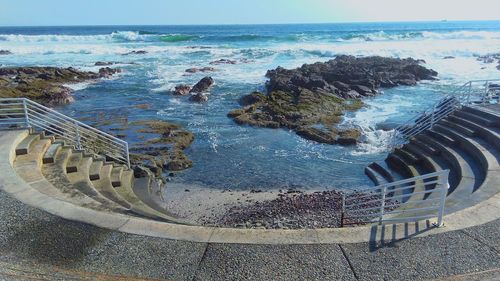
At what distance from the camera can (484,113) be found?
1280 cm

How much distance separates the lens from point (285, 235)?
19.7ft

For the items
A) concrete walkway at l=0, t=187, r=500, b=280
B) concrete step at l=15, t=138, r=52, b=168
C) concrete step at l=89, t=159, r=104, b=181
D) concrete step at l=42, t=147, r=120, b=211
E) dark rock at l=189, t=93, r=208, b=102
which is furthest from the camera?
dark rock at l=189, t=93, r=208, b=102

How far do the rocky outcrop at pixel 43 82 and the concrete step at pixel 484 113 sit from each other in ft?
74.8

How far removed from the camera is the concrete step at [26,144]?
9.74 meters

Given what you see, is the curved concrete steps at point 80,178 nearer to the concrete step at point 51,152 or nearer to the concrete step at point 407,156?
the concrete step at point 51,152

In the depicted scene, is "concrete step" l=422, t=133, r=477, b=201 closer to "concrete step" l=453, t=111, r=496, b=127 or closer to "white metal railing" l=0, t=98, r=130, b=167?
"concrete step" l=453, t=111, r=496, b=127

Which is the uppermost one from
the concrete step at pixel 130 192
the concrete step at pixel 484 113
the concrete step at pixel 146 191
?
the concrete step at pixel 484 113

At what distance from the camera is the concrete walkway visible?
16.5 ft

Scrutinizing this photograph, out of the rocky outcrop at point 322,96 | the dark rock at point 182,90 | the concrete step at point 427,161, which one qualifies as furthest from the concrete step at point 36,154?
the dark rock at point 182,90

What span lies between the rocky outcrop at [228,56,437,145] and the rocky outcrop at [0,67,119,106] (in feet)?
41.1

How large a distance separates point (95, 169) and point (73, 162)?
0.63 meters

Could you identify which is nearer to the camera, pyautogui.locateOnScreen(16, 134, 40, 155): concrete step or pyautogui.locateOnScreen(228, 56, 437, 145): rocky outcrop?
pyautogui.locateOnScreen(16, 134, 40, 155): concrete step

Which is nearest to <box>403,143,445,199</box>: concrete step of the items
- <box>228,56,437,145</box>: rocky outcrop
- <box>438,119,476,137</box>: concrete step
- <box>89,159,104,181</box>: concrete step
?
<box>438,119,476,137</box>: concrete step

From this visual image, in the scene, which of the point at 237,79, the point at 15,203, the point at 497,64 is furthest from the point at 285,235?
the point at 497,64
